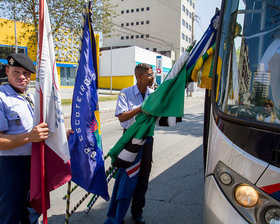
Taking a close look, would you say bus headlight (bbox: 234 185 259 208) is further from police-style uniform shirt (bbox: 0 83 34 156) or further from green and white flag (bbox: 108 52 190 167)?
police-style uniform shirt (bbox: 0 83 34 156)

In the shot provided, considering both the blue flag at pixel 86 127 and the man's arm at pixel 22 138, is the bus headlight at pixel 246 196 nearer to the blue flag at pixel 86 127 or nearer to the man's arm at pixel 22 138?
the blue flag at pixel 86 127

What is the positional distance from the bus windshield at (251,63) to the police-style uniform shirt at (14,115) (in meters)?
1.64

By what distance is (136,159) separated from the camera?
2639 millimetres

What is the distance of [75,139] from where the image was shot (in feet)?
7.48

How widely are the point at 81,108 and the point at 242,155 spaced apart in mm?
1484

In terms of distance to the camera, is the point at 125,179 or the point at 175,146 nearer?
the point at 125,179

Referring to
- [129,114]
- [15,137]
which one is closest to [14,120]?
[15,137]

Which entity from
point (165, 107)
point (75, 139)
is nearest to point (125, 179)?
point (75, 139)

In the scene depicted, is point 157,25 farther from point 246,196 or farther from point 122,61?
point 246,196

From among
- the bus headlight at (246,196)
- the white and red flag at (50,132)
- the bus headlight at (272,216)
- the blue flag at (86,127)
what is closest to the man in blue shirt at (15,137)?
the white and red flag at (50,132)

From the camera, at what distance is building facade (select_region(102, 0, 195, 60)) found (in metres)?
50.2

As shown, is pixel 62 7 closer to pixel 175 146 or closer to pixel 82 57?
pixel 175 146

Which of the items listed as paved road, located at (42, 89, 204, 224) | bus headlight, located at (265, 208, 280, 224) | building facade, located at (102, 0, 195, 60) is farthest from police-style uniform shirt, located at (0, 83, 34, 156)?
building facade, located at (102, 0, 195, 60)

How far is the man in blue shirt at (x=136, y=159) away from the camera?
8.57 ft
